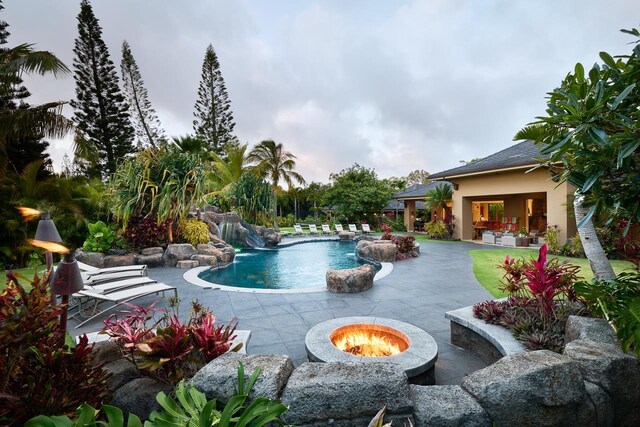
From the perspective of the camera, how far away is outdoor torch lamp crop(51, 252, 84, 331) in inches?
81.0

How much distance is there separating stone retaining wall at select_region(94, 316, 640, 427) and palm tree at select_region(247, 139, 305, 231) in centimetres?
1954

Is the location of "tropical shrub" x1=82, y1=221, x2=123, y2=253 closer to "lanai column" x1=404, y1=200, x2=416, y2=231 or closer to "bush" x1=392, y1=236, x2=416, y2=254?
"bush" x1=392, y1=236, x2=416, y2=254

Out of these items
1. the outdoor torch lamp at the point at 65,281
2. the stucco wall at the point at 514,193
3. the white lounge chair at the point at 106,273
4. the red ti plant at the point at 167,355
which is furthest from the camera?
the stucco wall at the point at 514,193

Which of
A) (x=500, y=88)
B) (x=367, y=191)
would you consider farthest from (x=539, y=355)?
(x=367, y=191)

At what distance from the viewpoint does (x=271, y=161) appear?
21.7 m

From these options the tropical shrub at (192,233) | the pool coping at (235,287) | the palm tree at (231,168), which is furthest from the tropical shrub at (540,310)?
the palm tree at (231,168)

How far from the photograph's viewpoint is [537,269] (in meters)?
3.64

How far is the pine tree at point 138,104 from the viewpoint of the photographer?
23094 mm

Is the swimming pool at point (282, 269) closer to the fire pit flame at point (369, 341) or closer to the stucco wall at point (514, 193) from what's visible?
the fire pit flame at point (369, 341)

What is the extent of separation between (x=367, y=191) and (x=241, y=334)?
802 inches

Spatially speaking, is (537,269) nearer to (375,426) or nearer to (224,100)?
(375,426)

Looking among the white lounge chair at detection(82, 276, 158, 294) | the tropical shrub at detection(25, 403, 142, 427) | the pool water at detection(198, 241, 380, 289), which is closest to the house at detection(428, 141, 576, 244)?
the pool water at detection(198, 241, 380, 289)

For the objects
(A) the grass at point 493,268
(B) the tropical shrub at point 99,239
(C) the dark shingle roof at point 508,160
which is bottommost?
(A) the grass at point 493,268

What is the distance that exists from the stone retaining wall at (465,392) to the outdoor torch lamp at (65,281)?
3.01ft
